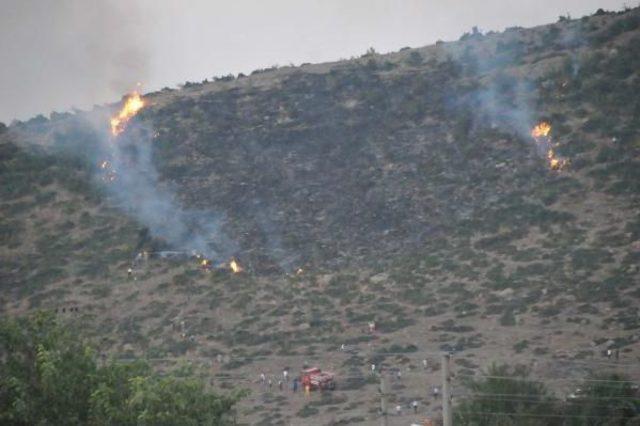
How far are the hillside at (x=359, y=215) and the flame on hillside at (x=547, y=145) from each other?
196 millimetres

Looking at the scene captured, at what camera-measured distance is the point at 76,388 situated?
20.4m

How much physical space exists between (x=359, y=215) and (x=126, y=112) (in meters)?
28.5

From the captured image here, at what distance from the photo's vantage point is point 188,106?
81.3m

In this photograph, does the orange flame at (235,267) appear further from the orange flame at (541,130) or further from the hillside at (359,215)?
the orange flame at (541,130)

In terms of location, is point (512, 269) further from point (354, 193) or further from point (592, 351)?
point (354, 193)

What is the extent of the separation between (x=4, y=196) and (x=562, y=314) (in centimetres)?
4374

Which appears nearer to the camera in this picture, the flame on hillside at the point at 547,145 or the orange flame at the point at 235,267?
the orange flame at the point at 235,267

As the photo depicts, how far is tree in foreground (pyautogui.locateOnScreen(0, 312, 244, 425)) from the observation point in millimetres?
19594

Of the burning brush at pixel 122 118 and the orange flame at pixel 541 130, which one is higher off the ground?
the burning brush at pixel 122 118

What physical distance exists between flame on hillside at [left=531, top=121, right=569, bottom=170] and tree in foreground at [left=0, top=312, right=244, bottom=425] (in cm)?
4546

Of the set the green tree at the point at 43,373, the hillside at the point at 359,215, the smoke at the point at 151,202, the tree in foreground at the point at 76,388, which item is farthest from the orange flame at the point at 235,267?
the green tree at the point at 43,373

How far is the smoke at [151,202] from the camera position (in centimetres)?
6321

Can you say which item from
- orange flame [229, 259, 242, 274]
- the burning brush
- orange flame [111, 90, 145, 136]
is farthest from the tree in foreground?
orange flame [111, 90, 145, 136]

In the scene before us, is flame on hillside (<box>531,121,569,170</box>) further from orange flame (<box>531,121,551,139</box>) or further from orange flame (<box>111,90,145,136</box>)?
orange flame (<box>111,90,145,136</box>)
